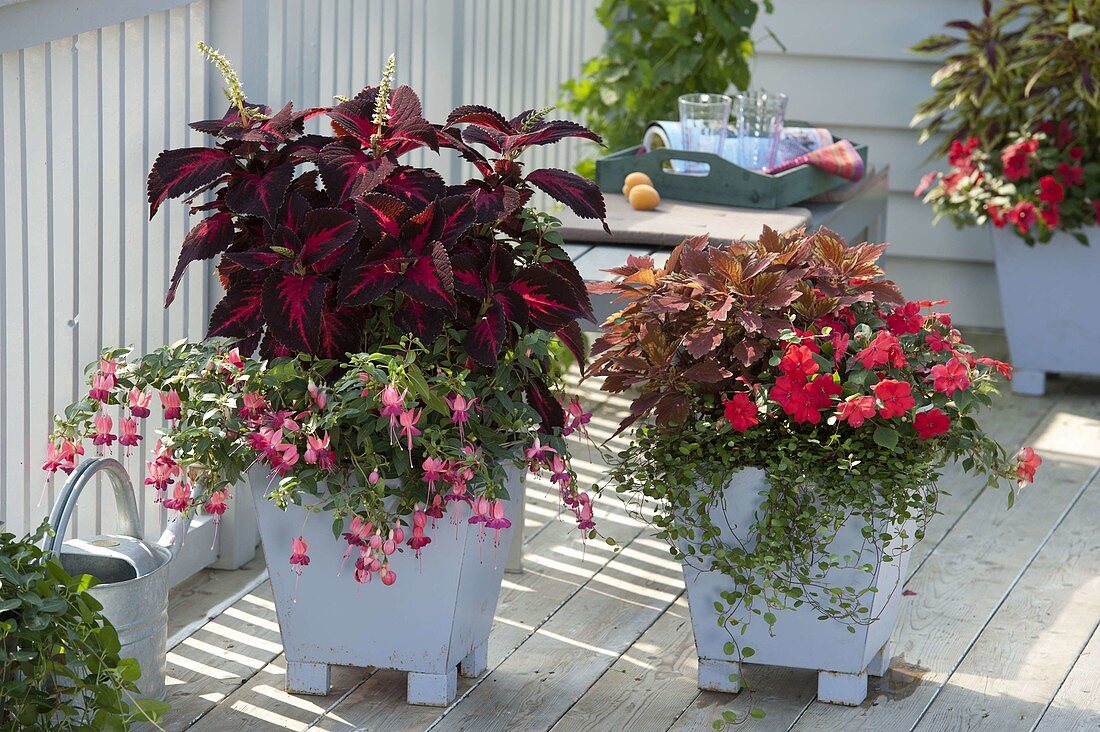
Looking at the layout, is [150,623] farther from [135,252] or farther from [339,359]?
[135,252]

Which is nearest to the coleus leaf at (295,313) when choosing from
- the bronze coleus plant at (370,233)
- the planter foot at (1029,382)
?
the bronze coleus plant at (370,233)

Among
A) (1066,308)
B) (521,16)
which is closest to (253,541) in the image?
(521,16)

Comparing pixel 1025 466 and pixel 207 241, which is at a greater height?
pixel 207 241

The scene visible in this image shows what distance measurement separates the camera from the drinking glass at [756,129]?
3508 millimetres

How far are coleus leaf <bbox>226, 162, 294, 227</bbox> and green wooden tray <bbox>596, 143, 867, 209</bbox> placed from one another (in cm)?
150

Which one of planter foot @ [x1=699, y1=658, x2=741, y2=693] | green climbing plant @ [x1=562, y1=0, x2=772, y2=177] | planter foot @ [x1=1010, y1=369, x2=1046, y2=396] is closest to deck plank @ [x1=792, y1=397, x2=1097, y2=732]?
planter foot @ [x1=699, y1=658, x2=741, y2=693]

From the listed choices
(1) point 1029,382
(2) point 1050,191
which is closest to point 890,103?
(2) point 1050,191

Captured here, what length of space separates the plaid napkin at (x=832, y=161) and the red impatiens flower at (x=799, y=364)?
4.74 feet

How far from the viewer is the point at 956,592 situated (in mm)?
2785

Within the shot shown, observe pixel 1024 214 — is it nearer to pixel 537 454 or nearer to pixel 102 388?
pixel 537 454

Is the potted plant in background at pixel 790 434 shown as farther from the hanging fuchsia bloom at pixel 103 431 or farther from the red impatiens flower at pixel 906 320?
the hanging fuchsia bloom at pixel 103 431

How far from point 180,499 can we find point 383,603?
1.08 feet

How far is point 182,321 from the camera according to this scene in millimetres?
2701

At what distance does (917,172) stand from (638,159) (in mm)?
1513
